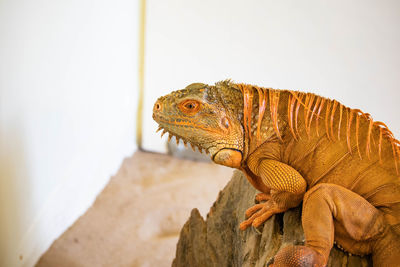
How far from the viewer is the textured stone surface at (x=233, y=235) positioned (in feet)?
6.32

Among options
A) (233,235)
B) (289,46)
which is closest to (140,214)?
(233,235)

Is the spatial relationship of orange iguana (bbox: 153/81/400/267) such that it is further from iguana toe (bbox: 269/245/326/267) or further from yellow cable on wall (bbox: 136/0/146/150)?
yellow cable on wall (bbox: 136/0/146/150)

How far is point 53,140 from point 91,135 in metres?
0.70

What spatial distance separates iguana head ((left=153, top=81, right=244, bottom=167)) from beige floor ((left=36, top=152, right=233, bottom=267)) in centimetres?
163

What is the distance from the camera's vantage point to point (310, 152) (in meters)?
1.83

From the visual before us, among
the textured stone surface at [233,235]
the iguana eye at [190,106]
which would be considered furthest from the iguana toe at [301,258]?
the iguana eye at [190,106]

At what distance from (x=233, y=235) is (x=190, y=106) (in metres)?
0.86

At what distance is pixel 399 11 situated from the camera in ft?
10.8

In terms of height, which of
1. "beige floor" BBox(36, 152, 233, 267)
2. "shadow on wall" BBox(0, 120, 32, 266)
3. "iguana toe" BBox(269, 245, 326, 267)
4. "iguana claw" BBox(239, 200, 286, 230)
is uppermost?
"iguana toe" BBox(269, 245, 326, 267)

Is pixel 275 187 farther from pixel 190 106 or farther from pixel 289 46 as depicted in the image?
pixel 289 46

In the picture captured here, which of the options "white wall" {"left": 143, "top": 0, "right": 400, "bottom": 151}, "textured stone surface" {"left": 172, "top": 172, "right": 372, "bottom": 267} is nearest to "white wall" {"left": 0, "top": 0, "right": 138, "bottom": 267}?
"white wall" {"left": 143, "top": 0, "right": 400, "bottom": 151}

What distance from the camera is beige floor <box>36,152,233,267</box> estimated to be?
3.36 meters

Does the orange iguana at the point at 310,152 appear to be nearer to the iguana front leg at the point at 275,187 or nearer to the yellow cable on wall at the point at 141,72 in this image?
the iguana front leg at the point at 275,187

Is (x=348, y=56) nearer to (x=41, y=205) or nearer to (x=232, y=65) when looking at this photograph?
(x=232, y=65)
